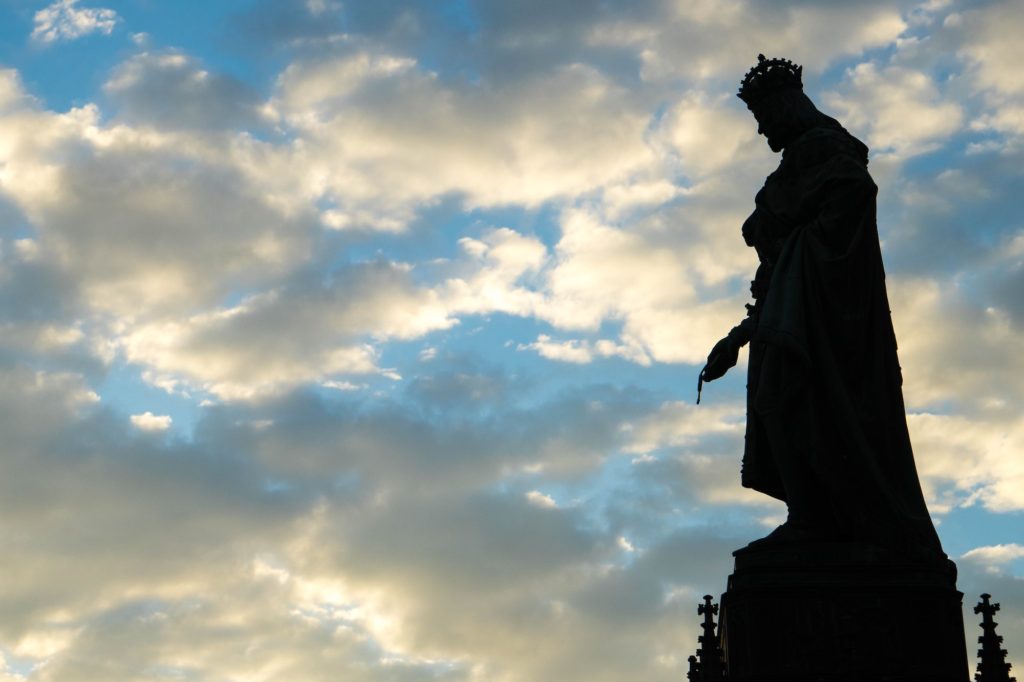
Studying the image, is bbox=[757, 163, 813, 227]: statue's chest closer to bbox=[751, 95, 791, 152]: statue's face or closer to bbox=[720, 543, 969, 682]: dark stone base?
bbox=[751, 95, 791, 152]: statue's face

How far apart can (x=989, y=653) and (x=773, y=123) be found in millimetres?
6393

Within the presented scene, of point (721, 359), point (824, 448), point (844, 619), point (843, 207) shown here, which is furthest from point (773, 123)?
point (844, 619)

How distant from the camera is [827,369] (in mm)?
16469

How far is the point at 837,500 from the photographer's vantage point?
53.1ft

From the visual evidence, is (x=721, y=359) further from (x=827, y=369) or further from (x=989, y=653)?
(x=989, y=653)

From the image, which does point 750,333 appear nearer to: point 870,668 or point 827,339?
point 827,339

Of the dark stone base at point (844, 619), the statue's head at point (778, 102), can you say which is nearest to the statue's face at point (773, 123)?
the statue's head at point (778, 102)

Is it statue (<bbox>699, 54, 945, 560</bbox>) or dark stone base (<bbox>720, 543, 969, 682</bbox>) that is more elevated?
statue (<bbox>699, 54, 945, 560</bbox>)

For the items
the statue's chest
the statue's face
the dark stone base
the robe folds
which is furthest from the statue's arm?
the dark stone base

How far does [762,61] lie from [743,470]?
4.80 m

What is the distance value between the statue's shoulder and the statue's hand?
7.13 ft

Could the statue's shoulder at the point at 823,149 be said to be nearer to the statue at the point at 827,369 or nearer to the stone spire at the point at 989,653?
the statue at the point at 827,369

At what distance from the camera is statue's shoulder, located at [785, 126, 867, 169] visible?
1725 centimetres

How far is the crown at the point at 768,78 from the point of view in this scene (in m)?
18.0
